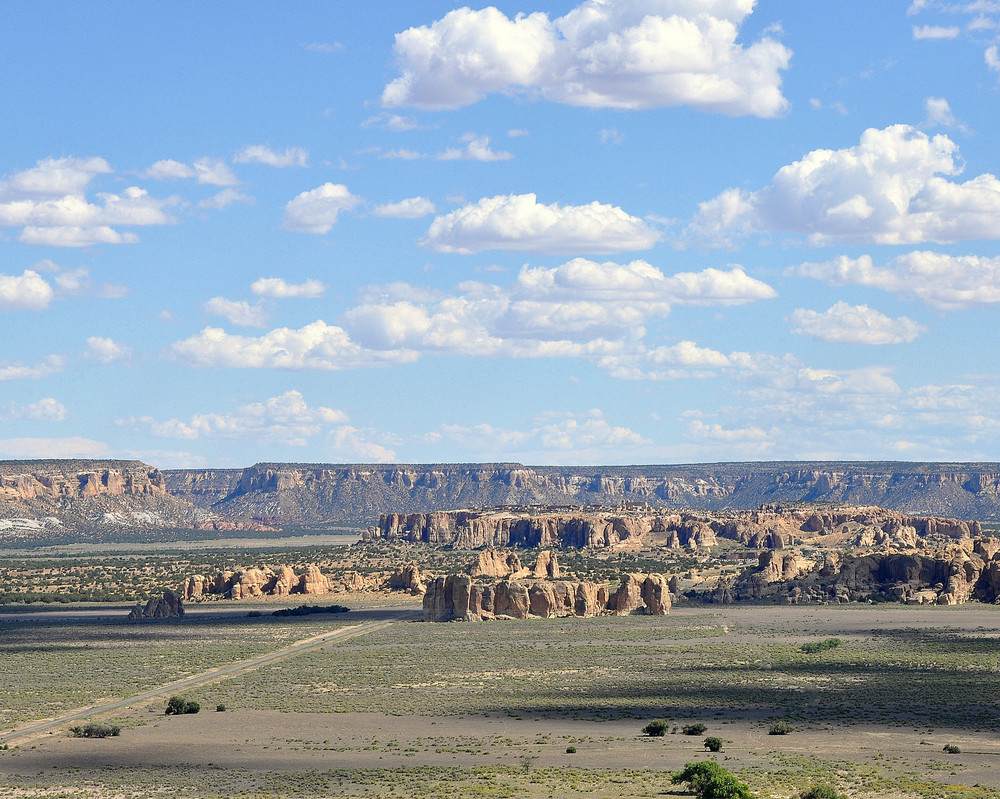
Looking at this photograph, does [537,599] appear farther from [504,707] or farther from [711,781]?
[711,781]

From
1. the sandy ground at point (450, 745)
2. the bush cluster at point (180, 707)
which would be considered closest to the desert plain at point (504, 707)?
the sandy ground at point (450, 745)

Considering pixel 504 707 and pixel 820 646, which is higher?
pixel 820 646

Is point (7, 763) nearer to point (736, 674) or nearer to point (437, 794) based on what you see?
point (437, 794)

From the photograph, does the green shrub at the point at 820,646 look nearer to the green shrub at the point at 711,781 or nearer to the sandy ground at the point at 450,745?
the sandy ground at the point at 450,745

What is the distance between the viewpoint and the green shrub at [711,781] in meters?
45.9

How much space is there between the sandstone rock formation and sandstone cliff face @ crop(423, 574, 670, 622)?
87.0 feet

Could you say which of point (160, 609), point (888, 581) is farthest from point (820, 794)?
point (888, 581)

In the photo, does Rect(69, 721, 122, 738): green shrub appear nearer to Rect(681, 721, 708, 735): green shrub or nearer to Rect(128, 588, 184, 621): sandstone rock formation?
Rect(681, 721, 708, 735): green shrub

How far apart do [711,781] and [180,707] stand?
1259 inches

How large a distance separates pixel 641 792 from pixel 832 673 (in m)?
38.5

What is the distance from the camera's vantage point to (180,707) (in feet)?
229

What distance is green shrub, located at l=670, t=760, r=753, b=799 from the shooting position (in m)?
45.9

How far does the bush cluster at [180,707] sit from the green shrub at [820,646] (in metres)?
43.9

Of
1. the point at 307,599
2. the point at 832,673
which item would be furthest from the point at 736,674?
the point at 307,599
